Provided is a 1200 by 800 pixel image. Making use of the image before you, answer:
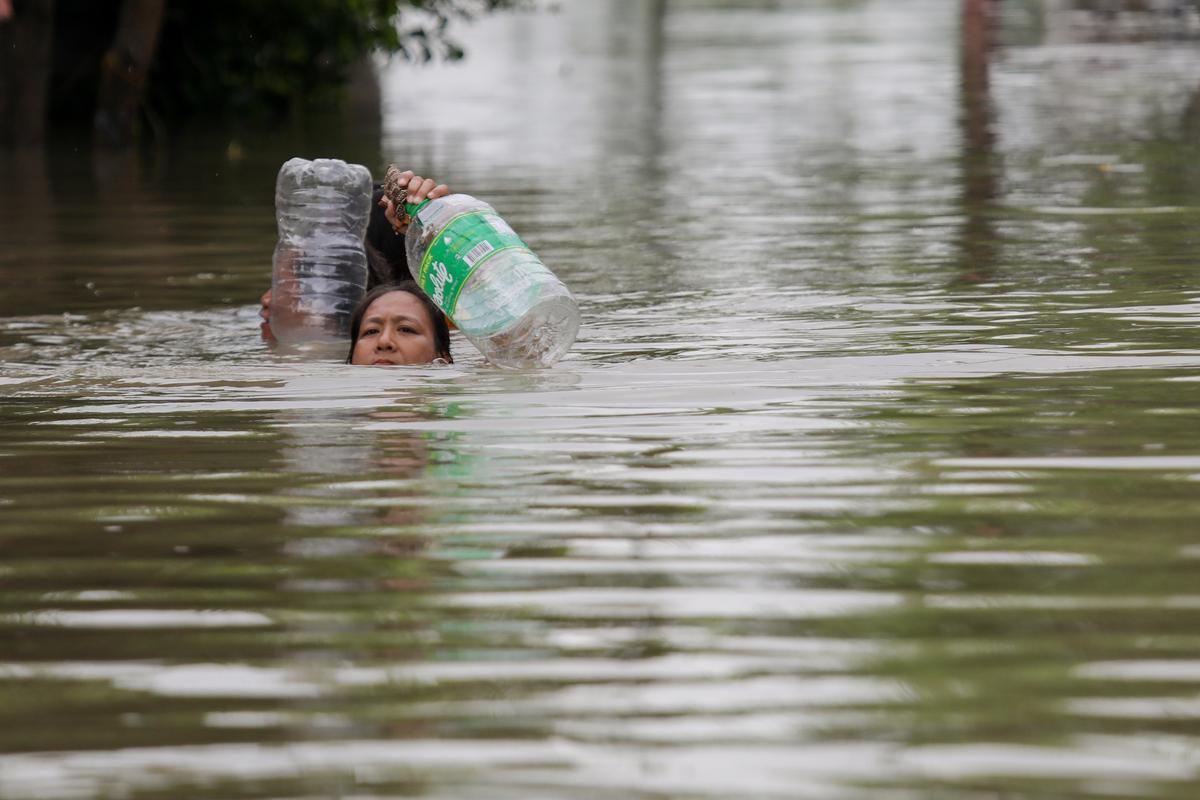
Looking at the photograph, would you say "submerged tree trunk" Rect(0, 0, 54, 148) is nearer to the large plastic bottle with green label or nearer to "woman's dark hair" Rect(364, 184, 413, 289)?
"woman's dark hair" Rect(364, 184, 413, 289)

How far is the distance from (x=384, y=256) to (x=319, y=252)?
14.1 inches

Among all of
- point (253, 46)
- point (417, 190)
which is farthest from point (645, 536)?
point (253, 46)

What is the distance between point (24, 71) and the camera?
19938 mm

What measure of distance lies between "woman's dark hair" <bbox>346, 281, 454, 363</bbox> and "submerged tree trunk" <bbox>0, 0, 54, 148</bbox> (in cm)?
1182

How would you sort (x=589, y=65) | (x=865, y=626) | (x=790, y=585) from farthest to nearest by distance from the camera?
(x=589, y=65), (x=790, y=585), (x=865, y=626)

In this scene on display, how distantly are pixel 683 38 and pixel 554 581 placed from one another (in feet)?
126

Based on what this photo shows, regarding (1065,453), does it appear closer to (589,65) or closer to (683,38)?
(589,65)

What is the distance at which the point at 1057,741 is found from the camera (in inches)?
129

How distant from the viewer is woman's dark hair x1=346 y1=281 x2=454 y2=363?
7.67 metres

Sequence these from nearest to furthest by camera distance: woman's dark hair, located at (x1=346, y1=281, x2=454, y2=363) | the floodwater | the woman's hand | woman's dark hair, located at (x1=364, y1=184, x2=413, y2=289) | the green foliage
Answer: the floodwater
the woman's hand
woman's dark hair, located at (x1=346, y1=281, x2=454, y2=363)
woman's dark hair, located at (x1=364, y1=184, x2=413, y2=289)
the green foliage

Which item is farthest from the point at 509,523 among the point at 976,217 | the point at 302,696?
the point at 976,217

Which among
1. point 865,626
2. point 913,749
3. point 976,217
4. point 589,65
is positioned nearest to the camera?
point 913,749

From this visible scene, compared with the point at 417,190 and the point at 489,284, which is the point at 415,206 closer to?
the point at 417,190

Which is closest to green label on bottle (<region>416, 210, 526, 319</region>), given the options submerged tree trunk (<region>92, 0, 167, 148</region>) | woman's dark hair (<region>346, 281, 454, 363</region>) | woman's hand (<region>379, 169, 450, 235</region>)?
woman's hand (<region>379, 169, 450, 235</region>)
